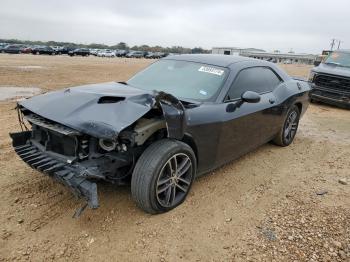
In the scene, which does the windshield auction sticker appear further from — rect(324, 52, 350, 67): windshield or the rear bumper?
rect(324, 52, 350, 67): windshield

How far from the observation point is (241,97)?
4.05m

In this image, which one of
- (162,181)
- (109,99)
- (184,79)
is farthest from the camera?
(184,79)

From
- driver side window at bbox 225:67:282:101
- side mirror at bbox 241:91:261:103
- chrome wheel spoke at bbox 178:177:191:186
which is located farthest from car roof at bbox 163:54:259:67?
chrome wheel spoke at bbox 178:177:191:186

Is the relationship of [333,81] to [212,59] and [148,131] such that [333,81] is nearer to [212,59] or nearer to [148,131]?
[212,59]

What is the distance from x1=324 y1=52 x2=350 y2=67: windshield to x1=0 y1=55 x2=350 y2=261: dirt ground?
714cm

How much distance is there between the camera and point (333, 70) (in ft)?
33.0

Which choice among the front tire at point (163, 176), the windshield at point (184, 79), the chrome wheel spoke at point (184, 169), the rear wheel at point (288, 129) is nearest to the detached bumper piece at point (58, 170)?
the front tire at point (163, 176)

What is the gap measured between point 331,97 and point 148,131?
28.5 feet

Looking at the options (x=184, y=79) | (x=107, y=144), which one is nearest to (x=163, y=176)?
(x=107, y=144)

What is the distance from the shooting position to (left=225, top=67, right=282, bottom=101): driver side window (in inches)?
164

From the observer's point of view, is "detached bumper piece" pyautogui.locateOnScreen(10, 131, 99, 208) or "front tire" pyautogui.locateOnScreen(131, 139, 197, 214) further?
"front tire" pyautogui.locateOnScreen(131, 139, 197, 214)

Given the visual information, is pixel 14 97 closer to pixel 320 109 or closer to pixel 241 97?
pixel 241 97

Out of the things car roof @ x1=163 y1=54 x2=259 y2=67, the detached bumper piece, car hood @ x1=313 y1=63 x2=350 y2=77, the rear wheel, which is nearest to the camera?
the detached bumper piece

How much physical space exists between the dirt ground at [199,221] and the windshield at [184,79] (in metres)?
1.14
